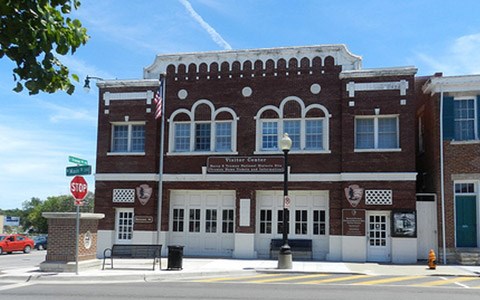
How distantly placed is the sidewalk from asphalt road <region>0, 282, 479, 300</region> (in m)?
1.38

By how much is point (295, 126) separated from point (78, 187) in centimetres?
1095

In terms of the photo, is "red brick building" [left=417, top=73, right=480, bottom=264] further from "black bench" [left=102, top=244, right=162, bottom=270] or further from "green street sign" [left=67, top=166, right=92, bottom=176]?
"green street sign" [left=67, top=166, right=92, bottom=176]

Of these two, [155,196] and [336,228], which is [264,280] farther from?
[155,196]

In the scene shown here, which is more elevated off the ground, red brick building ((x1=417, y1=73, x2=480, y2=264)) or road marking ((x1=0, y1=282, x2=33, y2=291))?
red brick building ((x1=417, y1=73, x2=480, y2=264))

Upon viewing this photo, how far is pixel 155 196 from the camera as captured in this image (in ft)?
81.7

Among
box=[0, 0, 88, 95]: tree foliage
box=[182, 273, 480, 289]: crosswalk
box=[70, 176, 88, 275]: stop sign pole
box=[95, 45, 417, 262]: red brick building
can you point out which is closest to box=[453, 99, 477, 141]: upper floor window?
box=[95, 45, 417, 262]: red brick building

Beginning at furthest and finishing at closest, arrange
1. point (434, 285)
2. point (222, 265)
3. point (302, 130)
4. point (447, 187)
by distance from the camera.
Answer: point (302, 130), point (447, 187), point (222, 265), point (434, 285)

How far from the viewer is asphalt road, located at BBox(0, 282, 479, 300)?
41.9 feet

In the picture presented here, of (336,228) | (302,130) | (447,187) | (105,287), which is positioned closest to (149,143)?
(302,130)

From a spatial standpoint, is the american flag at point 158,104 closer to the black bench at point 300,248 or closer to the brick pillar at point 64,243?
the brick pillar at point 64,243

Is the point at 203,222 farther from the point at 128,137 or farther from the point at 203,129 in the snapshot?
the point at 128,137

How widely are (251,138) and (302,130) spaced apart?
236 centimetres

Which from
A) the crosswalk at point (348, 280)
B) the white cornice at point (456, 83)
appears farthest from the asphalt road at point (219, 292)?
the white cornice at point (456, 83)

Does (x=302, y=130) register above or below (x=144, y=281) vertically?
above
